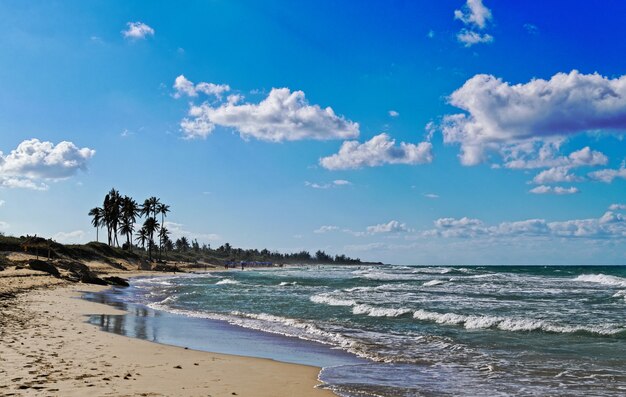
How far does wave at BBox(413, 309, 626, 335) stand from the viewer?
20.2m

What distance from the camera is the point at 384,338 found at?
18453 mm

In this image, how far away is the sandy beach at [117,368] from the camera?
9.05 metres

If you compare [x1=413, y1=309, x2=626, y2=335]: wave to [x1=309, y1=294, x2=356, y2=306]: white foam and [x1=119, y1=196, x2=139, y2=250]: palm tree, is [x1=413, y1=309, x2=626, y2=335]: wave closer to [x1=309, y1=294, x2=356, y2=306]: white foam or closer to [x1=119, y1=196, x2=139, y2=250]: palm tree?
[x1=309, y1=294, x2=356, y2=306]: white foam

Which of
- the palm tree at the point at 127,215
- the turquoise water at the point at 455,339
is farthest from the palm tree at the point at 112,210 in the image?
the turquoise water at the point at 455,339

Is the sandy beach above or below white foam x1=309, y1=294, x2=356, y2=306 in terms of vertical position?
above

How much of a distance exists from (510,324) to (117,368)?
54.4ft

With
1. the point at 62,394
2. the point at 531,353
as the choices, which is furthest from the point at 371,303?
the point at 62,394

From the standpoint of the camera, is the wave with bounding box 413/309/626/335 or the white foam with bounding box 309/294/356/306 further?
the white foam with bounding box 309/294/356/306

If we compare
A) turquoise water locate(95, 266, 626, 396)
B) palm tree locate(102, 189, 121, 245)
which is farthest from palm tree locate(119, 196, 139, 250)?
turquoise water locate(95, 266, 626, 396)

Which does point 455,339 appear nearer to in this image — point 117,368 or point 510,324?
point 510,324

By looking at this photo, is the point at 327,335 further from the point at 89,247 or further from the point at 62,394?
the point at 89,247

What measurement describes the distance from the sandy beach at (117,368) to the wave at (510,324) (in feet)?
39.0

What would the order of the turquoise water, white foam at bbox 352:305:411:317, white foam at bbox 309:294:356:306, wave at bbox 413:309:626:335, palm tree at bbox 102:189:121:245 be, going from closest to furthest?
the turquoise water < wave at bbox 413:309:626:335 < white foam at bbox 352:305:411:317 < white foam at bbox 309:294:356:306 < palm tree at bbox 102:189:121:245

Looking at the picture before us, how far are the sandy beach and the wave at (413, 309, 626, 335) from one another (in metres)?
11.9
